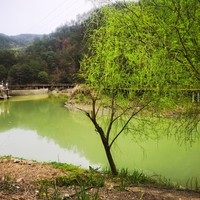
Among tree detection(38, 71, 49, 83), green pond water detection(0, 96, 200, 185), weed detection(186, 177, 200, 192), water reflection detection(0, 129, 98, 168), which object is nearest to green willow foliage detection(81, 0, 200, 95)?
green pond water detection(0, 96, 200, 185)

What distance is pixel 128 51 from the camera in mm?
7141

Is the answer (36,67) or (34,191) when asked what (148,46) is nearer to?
(34,191)

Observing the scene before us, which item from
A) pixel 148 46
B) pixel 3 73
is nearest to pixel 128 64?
pixel 148 46

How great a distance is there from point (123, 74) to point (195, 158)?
4814mm

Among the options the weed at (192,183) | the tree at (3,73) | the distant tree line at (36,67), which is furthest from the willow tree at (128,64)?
the tree at (3,73)

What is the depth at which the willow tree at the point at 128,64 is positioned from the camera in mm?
6223

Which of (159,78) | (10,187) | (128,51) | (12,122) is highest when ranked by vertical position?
(128,51)

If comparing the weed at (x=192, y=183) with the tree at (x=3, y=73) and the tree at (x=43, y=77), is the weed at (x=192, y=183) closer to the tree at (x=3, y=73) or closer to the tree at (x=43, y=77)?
the tree at (x=43, y=77)

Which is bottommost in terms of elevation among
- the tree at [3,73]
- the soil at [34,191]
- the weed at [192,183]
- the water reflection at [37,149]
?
the water reflection at [37,149]

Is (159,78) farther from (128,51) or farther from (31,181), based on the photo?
(31,181)

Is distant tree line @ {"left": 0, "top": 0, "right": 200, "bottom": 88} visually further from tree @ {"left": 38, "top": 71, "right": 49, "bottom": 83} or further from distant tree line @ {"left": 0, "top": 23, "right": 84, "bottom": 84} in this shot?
tree @ {"left": 38, "top": 71, "right": 49, "bottom": 83}

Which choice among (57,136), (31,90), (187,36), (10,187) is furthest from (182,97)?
(31,90)

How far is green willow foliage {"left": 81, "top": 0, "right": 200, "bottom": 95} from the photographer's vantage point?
5359mm

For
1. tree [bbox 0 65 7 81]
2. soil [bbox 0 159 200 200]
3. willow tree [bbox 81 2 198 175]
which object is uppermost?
tree [bbox 0 65 7 81]
